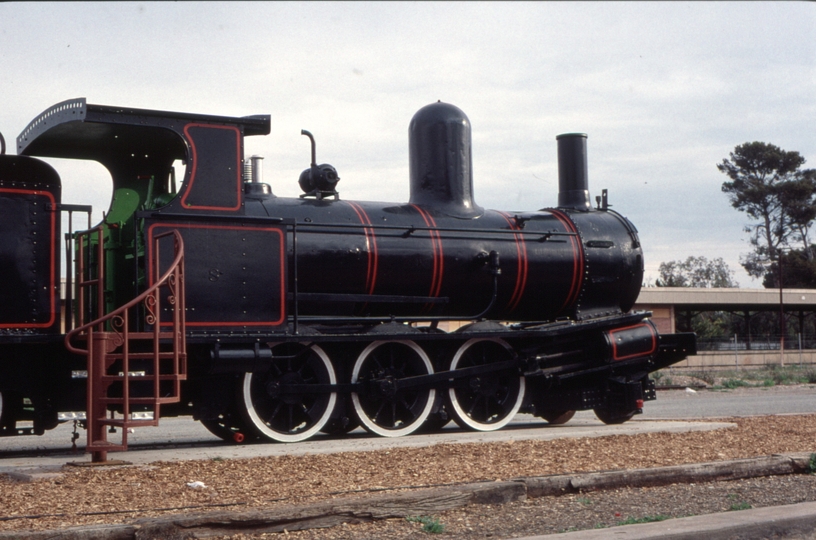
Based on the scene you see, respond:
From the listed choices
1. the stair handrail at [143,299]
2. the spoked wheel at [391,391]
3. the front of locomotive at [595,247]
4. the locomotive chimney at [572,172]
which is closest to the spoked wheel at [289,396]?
the spoked wheel at [391,391]

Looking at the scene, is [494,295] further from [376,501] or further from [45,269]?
[376,501]

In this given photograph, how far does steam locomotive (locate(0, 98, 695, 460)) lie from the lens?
8008mm

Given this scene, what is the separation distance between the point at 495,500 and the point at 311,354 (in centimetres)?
403

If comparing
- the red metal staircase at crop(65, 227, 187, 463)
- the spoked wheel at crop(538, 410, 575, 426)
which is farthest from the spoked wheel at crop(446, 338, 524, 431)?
the red metal staircase at crop(65, 227, 187, 463)

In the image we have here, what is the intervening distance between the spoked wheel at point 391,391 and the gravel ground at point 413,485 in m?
1.55

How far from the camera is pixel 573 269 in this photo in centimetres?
1112

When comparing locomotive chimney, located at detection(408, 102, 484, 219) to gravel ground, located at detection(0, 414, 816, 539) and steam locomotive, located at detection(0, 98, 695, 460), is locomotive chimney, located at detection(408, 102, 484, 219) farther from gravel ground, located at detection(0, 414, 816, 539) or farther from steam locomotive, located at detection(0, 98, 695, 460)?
gravel ground, located at detection(0, 414, 816, 539)

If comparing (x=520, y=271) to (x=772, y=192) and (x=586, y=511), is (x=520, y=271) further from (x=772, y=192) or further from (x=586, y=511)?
(x=772, y=192)

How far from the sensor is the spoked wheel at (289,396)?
8.94 meters

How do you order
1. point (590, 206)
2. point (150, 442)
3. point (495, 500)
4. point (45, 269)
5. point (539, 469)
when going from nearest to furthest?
1. point (495, 500)
2. point (539, 469)
3. point (45, 269)
4. point (150, 442)
5. point (590, 206)

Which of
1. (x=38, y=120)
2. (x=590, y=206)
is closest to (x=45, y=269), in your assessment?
(x=38, y=120)

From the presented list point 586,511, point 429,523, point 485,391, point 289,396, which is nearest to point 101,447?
point 289,396

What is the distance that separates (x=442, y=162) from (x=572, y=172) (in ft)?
6.93

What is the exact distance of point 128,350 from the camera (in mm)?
7551
